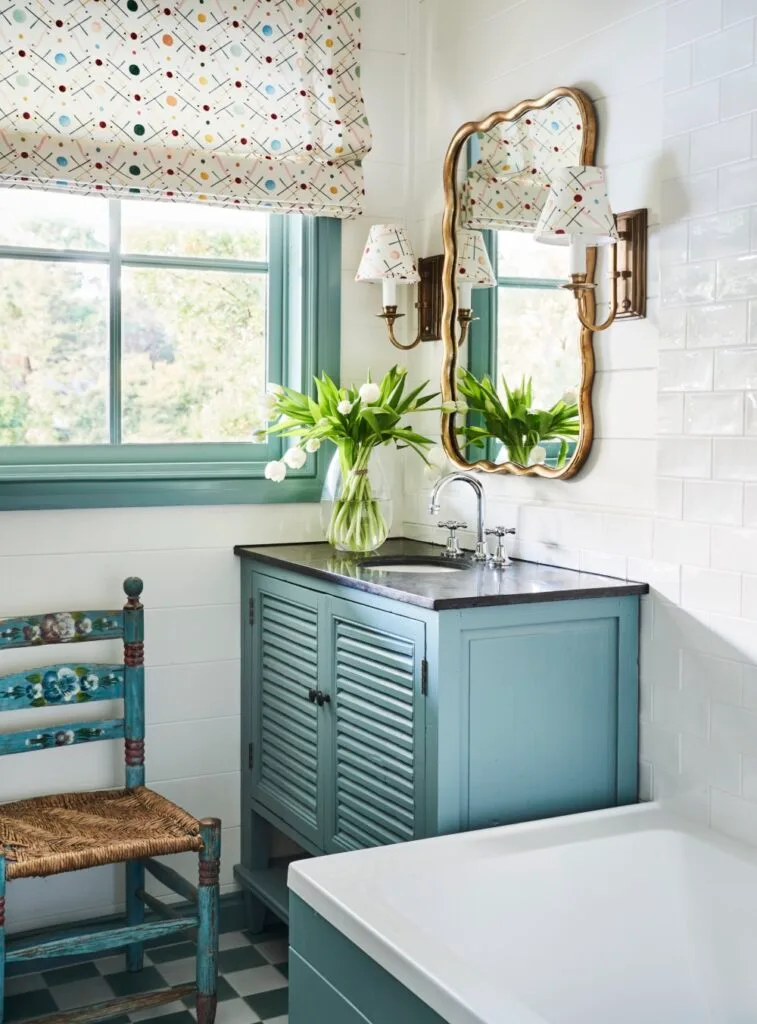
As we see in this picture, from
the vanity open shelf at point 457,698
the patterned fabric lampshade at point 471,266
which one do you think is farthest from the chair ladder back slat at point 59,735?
the patterned fabric lampshade at point 471,266

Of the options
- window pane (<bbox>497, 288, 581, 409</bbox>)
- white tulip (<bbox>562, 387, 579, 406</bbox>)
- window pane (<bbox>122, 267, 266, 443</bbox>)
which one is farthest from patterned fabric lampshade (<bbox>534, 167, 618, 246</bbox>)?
window pane (<bbox>122, 267, 266, 443</bbox>)

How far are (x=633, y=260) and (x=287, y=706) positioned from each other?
139 centimetres

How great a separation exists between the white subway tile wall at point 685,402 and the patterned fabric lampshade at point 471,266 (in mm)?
431

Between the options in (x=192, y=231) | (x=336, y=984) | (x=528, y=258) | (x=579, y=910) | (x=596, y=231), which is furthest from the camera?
(x=192, y=231)

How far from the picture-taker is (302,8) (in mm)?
3072

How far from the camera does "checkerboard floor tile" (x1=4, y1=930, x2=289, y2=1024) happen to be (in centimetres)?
273

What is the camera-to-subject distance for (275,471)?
3053 mm

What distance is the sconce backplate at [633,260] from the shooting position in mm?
2430

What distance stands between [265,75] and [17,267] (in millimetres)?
818

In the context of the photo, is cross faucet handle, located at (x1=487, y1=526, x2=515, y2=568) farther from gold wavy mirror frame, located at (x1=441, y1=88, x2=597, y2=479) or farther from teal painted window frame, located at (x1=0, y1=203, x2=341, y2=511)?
teal painted window frame, located at (x1=0, y1=203, x2=341, y2=511)

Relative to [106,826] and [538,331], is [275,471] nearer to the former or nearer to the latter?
[538,331]

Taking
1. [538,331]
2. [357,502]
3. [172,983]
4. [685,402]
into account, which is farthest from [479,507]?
[172,983]

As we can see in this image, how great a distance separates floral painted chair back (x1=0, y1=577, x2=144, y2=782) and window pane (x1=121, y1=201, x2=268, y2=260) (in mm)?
934

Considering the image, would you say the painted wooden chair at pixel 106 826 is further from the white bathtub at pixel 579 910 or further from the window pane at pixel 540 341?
the window pane at pixel 540 341
